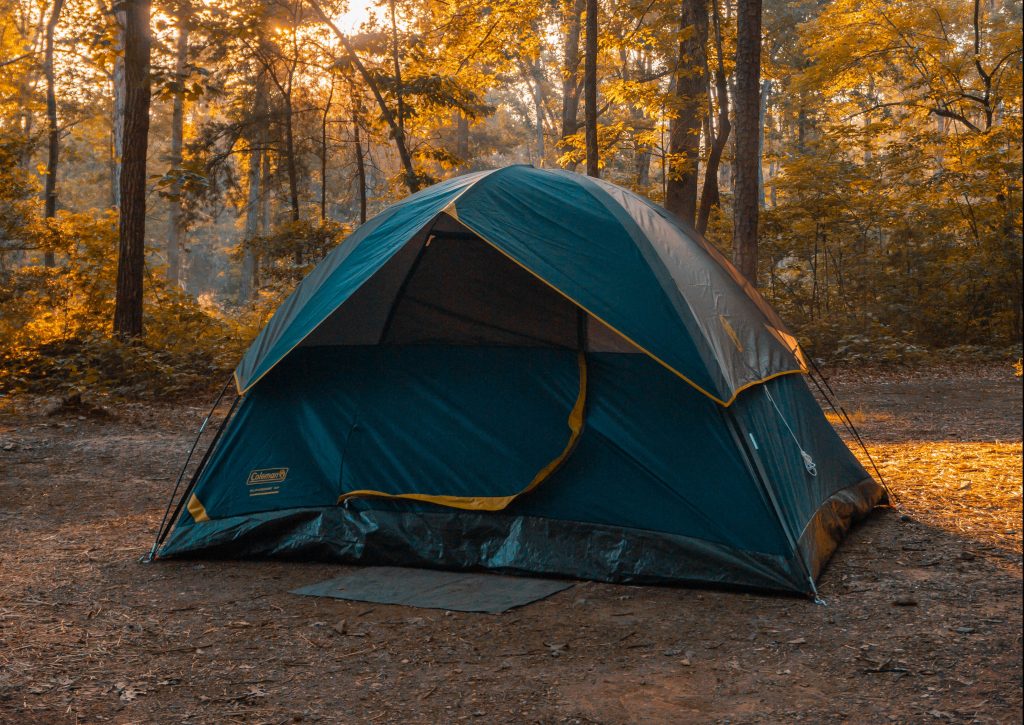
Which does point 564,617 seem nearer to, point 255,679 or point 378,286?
point 255,679

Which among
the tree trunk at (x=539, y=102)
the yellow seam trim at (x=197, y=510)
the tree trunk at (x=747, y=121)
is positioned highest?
the tree trunk at (x=539, y=102)

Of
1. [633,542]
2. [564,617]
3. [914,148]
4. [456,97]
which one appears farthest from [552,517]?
[914,148]

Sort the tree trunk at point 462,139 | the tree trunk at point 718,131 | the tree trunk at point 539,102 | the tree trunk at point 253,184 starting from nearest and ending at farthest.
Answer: the tree trunk at point 718,131, the tree trunk at point 253,184, the tree trunk at point 462,139, the tree trunk at point 539,102

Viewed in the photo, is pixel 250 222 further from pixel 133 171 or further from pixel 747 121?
pixel 747 121

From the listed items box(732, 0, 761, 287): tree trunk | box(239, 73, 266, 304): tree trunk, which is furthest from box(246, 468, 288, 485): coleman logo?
box(239, 73, 266, 304): tree trunk

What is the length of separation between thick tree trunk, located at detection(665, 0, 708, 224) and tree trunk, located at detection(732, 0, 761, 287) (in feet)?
9.94

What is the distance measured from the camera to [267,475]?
5.05 meters

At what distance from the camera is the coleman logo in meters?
5.04

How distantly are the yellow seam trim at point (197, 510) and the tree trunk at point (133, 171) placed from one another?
7393mm

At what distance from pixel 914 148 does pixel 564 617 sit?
15357 mm

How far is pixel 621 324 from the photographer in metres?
4.28

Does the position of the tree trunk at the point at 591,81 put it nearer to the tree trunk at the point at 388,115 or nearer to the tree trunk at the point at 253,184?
the tree trunk at the point at 388,115

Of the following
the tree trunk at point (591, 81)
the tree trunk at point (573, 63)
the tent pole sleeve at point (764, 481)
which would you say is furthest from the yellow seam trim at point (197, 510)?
the tree trunk at point (573, 63)

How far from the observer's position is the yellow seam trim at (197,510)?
5055 mm
